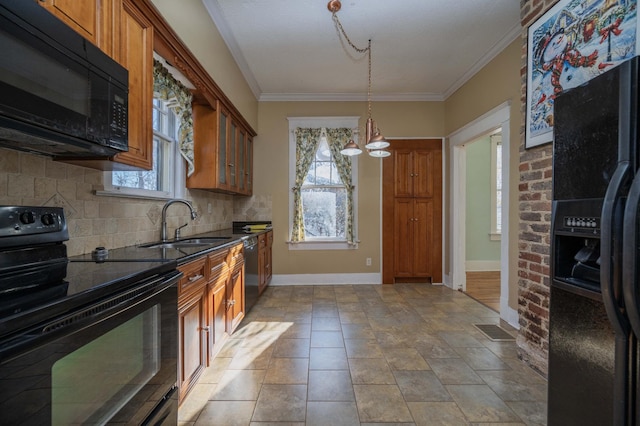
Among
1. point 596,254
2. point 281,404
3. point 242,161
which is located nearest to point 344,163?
point 242,161

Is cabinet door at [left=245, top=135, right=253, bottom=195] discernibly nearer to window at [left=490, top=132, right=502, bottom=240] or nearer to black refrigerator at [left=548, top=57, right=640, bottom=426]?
black refrigerator at [left=548, top=57, right=640, bottom=426]

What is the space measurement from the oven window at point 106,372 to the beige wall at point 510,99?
3.06 meters

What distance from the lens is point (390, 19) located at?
2.80 metres

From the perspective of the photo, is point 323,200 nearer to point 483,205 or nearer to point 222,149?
point 222,149

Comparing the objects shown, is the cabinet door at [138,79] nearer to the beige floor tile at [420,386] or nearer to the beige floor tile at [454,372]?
the beige floor tile at [420,386]

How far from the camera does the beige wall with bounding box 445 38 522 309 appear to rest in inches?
114

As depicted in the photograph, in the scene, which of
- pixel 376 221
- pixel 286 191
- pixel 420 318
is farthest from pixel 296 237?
pixel 420 318

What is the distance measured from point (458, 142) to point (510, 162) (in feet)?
4.31

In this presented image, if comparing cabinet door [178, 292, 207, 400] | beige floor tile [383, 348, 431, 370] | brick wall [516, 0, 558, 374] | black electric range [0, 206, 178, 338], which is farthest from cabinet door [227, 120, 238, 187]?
brick wall [516, 0, 558, 374]

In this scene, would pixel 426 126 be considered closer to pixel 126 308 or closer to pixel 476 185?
pixel 476 185

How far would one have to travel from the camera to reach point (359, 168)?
4621mm

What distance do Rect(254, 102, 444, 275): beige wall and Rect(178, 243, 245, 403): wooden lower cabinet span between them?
1914mm

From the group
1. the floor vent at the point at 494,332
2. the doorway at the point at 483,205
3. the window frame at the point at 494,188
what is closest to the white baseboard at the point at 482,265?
the doorway at the point at 483,205

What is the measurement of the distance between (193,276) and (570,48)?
2717 millimetres
